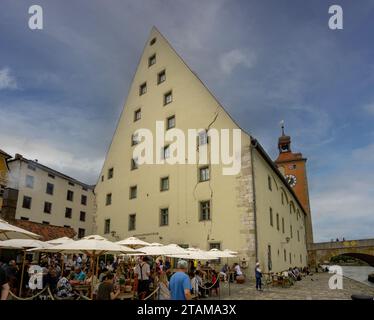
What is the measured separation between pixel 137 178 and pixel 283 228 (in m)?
14.0

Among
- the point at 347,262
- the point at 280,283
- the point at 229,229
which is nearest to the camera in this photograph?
the point at 280,283

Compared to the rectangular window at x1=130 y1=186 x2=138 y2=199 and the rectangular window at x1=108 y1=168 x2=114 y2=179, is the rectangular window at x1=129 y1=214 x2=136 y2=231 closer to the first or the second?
the rectangular window at x1=130 y1=186 x2=138 y2=199

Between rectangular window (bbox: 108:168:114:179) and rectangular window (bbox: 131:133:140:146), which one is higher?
rectangular window (bbox: 131:133:140:146)

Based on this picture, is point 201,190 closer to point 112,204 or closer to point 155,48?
point 112,204

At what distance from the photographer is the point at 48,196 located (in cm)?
4156

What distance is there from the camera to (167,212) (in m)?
23.9

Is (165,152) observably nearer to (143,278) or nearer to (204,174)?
(204,174)

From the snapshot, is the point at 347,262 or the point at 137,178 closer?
the point at 137,178

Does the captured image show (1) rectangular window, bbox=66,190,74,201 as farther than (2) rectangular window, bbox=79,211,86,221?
No

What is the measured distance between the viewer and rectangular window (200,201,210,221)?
70.5ft

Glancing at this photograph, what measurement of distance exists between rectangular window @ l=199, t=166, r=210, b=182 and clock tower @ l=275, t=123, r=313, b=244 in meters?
29.5

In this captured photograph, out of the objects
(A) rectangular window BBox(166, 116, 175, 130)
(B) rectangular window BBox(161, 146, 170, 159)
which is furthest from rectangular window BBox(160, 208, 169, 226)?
(A) rectangular window BBox(166, 116, 175, 130)
